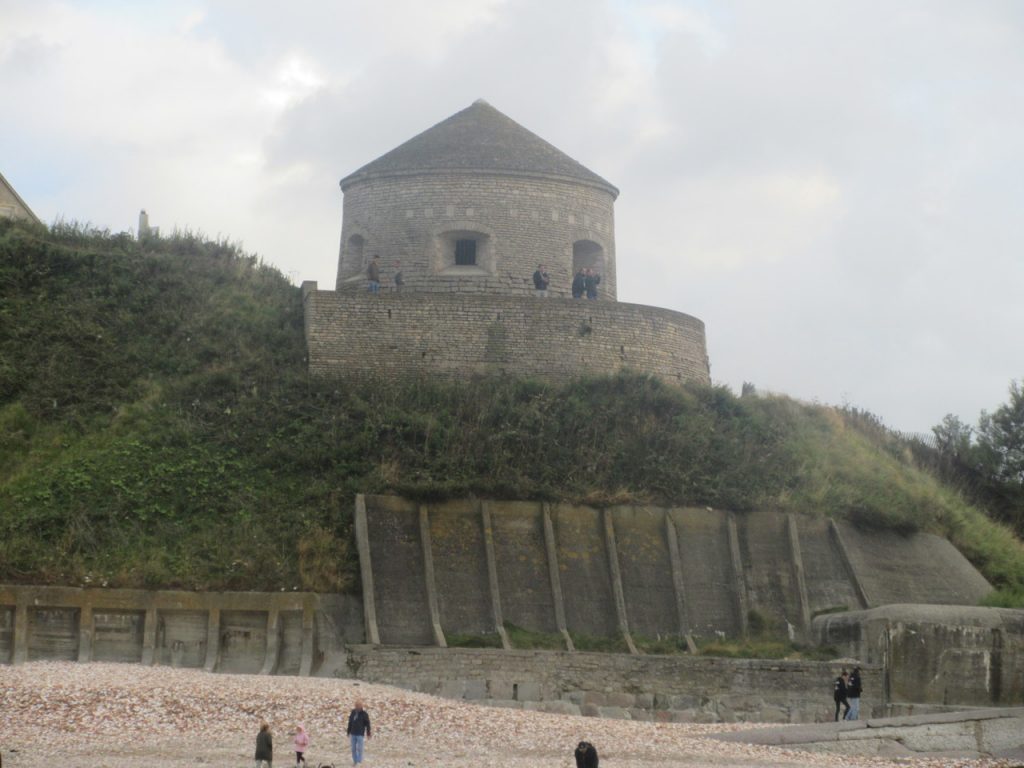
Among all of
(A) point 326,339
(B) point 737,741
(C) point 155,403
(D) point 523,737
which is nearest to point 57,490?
(C) point 155,403

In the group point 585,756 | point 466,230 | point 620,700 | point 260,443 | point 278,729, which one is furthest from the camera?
point 466,230

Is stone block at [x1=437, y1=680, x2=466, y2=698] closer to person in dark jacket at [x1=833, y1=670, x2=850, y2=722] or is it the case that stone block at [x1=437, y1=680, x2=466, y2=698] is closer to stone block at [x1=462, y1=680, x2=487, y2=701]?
stone block at [x1=462, y1=680, x2=487, y2=701]

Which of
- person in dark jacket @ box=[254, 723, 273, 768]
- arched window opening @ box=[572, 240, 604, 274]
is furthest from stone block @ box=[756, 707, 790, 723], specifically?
arched window opening @ box=[572, 240, 604, 274]

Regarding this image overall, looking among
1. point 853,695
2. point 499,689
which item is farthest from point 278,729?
point 853,695

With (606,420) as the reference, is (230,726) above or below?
below

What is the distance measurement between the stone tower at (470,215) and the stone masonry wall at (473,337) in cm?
333

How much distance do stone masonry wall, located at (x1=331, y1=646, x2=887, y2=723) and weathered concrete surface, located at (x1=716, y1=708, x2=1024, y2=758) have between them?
3101mm

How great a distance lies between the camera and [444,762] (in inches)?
898

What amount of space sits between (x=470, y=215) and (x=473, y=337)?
4.86 meters

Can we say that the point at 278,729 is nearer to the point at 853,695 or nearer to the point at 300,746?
the point at 300,746

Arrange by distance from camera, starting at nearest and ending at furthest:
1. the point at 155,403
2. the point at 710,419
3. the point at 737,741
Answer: the point at 737,741 < the point at 155,403 < the point at 710,419

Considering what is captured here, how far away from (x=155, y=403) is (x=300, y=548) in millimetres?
5479

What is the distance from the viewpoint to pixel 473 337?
36.7m

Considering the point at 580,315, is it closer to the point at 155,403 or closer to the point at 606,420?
the point at 606,420
